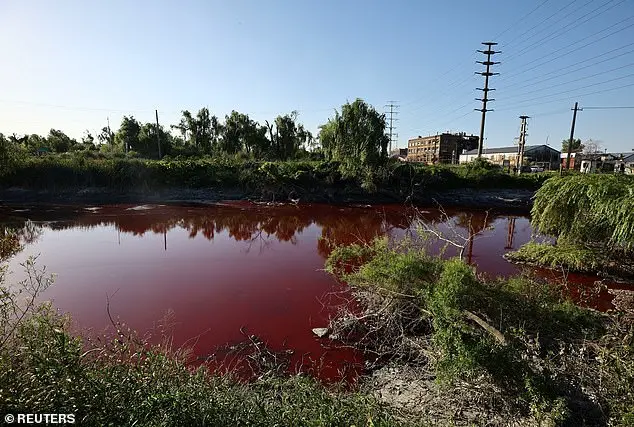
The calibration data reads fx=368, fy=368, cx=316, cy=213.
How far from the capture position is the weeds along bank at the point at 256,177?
27172 millimetres

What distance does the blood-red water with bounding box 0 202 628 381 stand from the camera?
6719 millimetres

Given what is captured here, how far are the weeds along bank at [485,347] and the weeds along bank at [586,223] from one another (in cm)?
395

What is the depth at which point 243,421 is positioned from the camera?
3141 millimetres

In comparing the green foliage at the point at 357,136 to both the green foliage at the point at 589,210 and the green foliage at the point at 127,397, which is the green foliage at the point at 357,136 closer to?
the green foliage at the point at 589,210

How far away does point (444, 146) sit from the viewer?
78.2 meters

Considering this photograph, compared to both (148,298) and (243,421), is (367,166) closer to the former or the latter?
(148,298)

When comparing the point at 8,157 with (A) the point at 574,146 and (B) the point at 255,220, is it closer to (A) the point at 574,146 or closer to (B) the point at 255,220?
(B) the point at 255,220

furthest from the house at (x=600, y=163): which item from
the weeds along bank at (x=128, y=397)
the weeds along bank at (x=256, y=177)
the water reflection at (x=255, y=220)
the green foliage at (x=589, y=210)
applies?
the weeds along bank at (x=128, y=397)

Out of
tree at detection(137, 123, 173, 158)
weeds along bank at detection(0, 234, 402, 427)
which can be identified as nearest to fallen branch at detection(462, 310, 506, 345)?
weeds along bank at detection(0, 234, 402, 427)

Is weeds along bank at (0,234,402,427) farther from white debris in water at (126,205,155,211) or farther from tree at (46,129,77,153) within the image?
tree at (46,129,77,153)

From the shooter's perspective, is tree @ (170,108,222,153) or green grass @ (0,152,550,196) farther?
tree @ (170,108,222,153)

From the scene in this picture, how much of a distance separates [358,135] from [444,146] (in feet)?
188

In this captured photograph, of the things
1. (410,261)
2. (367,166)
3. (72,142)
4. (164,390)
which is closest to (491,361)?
(410,261)

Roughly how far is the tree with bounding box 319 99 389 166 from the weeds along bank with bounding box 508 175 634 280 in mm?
16480
